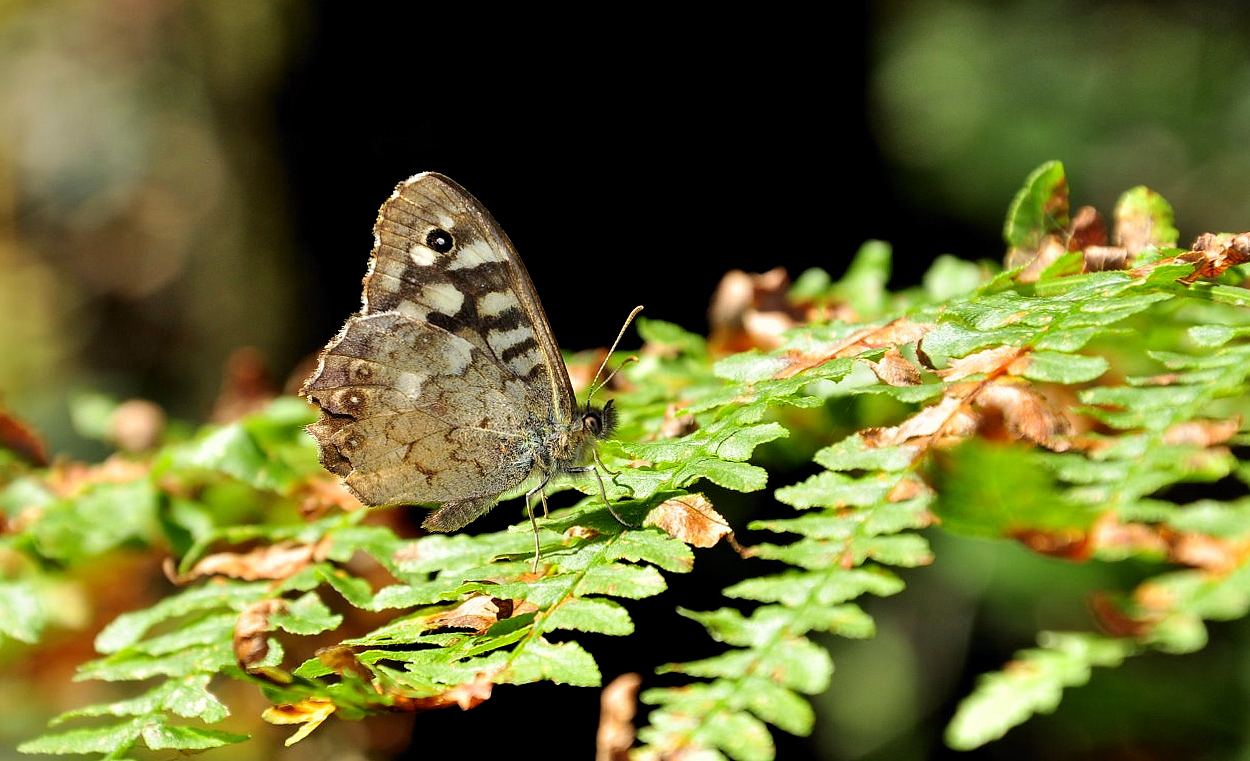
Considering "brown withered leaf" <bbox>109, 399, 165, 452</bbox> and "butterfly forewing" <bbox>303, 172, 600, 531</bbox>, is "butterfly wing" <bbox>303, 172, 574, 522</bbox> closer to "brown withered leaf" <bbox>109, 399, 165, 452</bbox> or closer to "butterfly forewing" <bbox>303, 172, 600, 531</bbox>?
"butterfly forewing" <bbox>303, 172, 600, 531</bbox>

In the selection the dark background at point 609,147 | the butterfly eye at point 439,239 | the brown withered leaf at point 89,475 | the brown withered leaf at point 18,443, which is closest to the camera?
the butterfly eye at point 439,239

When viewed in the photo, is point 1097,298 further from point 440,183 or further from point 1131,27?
point 1131,27

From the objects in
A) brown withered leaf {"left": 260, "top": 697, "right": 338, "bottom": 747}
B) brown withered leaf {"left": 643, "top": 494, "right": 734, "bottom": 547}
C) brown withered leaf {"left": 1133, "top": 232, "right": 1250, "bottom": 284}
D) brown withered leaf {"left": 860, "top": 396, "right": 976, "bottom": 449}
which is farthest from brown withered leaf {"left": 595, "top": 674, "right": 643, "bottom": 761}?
brown withered leaf {"left": 1133, "top": 232, "right": 1250, "bottom": 284}

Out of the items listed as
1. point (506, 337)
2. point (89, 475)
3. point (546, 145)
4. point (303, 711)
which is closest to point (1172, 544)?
point (303, 711)

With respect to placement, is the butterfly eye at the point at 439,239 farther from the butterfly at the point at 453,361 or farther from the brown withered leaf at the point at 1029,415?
the brown withered leaf at the point at 1029,415

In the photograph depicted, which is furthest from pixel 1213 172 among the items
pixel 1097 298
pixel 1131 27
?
pixel 1097 298

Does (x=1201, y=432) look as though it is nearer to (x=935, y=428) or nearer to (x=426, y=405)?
(x=935, y=428)

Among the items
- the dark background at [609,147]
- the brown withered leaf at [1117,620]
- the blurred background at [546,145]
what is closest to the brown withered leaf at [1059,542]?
the brown withered leaf at [1117,620]
